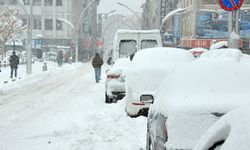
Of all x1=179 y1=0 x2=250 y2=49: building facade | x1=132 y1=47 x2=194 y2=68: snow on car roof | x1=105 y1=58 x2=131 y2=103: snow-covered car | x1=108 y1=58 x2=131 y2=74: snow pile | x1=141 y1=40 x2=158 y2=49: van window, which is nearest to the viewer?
x1=132 y1=47 x2=194 y2=68: snow on car roof

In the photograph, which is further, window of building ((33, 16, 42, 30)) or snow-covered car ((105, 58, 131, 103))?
window of building ((33, 16, 42, 30))

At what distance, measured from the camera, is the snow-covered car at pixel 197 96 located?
4590 millimetres

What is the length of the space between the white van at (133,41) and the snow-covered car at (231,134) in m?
22.1

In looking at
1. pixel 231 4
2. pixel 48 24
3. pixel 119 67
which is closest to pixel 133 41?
pixel 119 67

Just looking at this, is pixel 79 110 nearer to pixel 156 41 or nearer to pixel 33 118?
pixel 33 118

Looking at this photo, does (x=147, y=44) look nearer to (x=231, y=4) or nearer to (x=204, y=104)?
(x=231, y=4)

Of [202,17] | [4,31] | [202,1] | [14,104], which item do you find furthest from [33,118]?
[202,1]

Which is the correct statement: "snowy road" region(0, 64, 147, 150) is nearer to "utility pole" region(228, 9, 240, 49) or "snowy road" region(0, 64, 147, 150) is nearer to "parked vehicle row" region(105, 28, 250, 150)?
"utility pole" region(228, 9, 240, 49)

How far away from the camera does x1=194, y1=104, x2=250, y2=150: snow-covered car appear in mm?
2709

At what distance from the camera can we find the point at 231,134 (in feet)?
9.17

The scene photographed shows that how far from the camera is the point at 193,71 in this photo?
19.2 ft

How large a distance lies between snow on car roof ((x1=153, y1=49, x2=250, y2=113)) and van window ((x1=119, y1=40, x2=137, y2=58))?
19600mm

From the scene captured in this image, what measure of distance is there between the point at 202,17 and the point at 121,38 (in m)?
29.7

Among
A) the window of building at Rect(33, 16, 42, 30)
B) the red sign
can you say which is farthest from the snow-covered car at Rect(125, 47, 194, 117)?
the window of building at Rect(33, 16, 42, 30)
